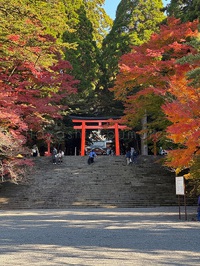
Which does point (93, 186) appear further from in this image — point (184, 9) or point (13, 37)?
point (184, 9)

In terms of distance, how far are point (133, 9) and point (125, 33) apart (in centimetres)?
201

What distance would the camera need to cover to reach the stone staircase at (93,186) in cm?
1572

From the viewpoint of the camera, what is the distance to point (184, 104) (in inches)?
424

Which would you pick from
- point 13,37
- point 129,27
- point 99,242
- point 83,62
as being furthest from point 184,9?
point 99,242

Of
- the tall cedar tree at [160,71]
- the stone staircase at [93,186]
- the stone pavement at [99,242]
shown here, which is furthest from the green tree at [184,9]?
the stone pavement at [99,242]

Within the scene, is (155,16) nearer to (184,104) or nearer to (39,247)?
(184,104)

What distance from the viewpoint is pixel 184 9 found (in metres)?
19.6

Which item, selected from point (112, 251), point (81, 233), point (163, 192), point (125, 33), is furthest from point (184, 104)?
point (125, 33)

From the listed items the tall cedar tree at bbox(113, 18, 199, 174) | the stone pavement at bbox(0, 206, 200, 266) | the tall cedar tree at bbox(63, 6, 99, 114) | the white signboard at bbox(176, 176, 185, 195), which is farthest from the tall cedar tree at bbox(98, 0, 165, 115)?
the stone pavement at bbox(0, 206, 200, 266)

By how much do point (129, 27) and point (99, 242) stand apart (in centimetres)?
2339

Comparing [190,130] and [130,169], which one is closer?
Answer: [190,130]

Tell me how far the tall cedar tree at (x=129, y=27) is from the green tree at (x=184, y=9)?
6.35 meters

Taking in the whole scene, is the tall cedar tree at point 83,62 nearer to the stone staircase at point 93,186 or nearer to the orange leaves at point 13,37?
the stone staircase at point 93,186

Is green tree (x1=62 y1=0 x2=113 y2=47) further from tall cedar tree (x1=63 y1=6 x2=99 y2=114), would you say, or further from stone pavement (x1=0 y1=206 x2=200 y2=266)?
stone pavement (x1=0 y1=206 x2=200 y2=266)
